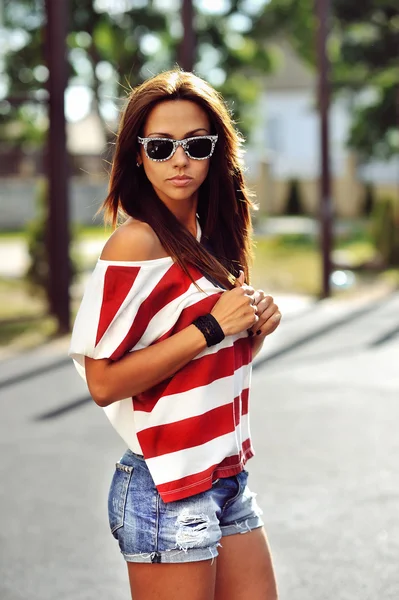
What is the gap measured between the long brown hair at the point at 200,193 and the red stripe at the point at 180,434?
33 cm

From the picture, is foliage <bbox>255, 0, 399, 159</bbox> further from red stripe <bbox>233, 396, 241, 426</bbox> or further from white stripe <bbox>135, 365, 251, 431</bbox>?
white stripe <bbox>135, 365, 251, 431</bbox>

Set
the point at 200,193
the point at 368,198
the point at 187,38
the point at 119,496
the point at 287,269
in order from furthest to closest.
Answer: the point at 368,198, the point at 287,269, the point at 187,38, the point at 200,193, the point at 119,496

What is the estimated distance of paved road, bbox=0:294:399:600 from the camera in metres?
4.25

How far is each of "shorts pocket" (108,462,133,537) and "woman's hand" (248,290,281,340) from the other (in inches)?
17.3

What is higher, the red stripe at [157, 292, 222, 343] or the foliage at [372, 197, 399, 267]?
the red stripe at [157, 292, 222, 343]

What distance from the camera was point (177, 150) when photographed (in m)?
2.41

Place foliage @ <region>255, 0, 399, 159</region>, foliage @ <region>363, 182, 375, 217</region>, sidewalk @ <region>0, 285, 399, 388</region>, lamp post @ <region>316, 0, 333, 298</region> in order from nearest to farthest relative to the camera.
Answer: sidewalk @ <region>0, 285, 399, 388</region> < lamp post @ <region>316, 0, 333, 298</region> < foliage @ <region>255, 0, 399, 159</region> < foliage @ <region>363, 182, 375, 217</region>

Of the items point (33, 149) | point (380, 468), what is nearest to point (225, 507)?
point (380, 468)

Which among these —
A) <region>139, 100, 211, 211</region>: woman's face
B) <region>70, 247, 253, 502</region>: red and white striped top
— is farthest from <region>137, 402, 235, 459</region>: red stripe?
<region>139, 100, 211, 211</region>: woman's face

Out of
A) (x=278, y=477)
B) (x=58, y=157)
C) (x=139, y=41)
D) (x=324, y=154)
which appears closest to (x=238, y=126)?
(x=139, y=41)

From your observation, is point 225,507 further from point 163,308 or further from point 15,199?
point 15,199

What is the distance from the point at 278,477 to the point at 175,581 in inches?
133

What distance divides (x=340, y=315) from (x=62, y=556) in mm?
8152

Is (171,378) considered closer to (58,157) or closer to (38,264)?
(58,157)
